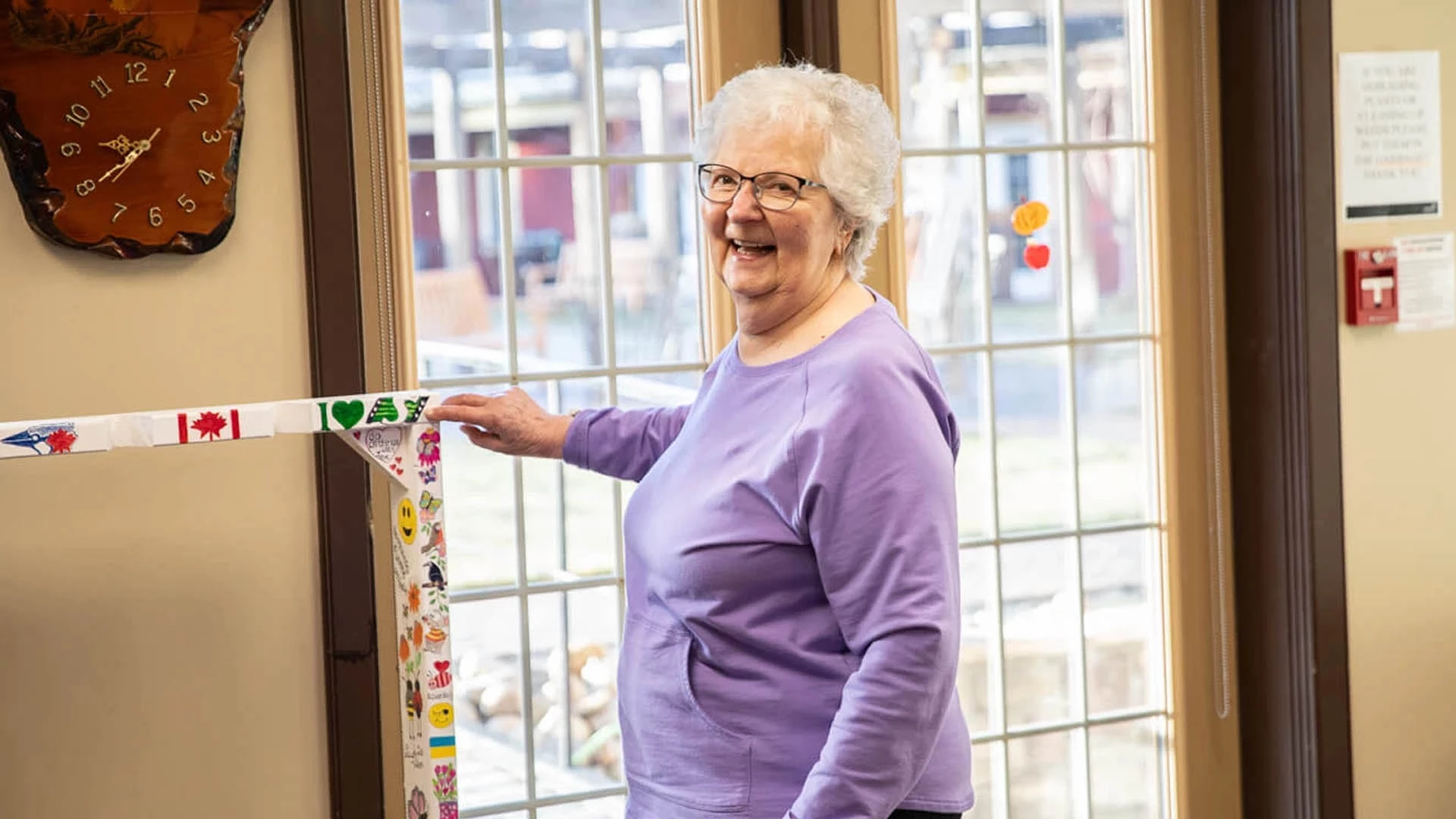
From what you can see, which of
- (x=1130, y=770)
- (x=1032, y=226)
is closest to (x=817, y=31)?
(x=1032, y=226)

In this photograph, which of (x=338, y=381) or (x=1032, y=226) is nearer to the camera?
(x=338, y=381)

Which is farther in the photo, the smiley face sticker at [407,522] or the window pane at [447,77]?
the window pane at [447,77]

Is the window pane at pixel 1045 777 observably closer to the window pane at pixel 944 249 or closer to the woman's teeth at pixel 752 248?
the window pane at pixel 944 249

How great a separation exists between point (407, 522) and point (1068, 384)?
4.69 ft

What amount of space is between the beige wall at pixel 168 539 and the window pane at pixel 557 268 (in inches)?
14.5

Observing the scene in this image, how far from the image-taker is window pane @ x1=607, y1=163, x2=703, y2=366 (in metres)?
2.61

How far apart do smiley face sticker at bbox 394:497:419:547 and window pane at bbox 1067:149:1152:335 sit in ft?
4.74

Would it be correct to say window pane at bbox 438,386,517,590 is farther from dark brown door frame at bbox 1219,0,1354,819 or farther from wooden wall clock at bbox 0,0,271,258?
dark brown door frame at bbox 1219,0,1354,819

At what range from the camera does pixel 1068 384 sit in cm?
296

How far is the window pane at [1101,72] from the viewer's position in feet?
9.52

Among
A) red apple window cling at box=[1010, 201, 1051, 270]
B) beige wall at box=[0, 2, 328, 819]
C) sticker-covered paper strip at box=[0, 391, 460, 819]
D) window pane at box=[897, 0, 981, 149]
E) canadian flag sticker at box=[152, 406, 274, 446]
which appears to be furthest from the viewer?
red apple window cling at box=[1010, 201, 1051, 270]

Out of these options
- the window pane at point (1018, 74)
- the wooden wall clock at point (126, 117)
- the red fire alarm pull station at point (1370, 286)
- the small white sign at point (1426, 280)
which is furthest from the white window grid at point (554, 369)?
the small white sign at point (1426, 280)

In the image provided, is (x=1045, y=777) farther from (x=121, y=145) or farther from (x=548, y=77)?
(x=121, y=145)

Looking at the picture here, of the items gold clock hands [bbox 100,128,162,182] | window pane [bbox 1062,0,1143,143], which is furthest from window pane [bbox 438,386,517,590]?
window pane [bbox 1062,0,1143,143]
